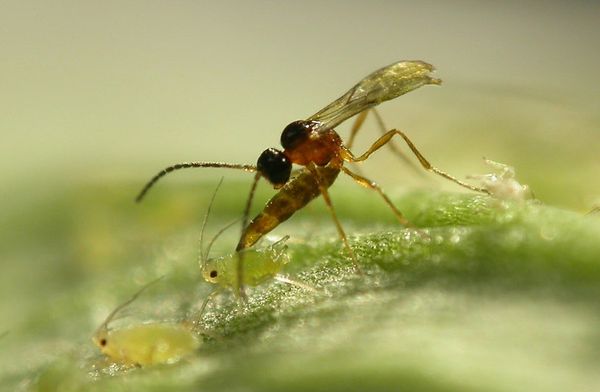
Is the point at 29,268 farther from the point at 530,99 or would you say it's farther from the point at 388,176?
the point at 530,99

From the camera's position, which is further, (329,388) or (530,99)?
(530,99)

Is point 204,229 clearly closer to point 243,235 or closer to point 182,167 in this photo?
point 243,235

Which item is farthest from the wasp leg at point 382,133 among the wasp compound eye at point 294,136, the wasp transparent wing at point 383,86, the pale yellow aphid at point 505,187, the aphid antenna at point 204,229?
the pale yellow aphid at point 505,187

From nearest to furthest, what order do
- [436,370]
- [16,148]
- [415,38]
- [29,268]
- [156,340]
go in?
[436,370], [156,340], [29,268], [16,148], [415,38]

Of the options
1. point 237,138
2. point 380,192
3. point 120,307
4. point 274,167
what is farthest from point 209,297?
point 237,138

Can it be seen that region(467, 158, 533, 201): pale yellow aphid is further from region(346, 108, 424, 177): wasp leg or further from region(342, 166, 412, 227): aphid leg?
region(346, 108, 424, 177): wasp leg

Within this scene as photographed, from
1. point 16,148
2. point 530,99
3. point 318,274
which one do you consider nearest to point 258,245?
point 318,274

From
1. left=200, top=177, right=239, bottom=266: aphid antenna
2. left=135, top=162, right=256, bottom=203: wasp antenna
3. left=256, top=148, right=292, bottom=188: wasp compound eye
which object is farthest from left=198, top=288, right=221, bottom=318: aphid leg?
left=135, top=162, right=256, bottom=203: wasp antenna
